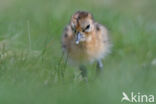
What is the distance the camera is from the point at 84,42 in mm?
7445

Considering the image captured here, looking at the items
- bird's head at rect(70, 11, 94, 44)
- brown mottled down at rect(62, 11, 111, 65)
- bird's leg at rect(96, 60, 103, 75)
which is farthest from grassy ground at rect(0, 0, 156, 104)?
bird's head at rect(70, 11, 94, 44)

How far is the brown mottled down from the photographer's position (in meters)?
7.08

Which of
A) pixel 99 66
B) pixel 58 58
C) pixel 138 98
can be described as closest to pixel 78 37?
pixel 58 58

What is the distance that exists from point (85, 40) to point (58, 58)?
62 centimetres

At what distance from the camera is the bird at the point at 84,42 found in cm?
709

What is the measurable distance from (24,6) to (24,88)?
418 cm

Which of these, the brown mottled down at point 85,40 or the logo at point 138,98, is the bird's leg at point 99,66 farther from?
the logo at point 138,98

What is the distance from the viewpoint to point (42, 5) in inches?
416

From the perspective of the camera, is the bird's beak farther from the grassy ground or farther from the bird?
the grassy ground

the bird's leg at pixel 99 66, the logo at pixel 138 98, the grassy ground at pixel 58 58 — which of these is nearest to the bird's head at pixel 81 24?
the grassy ground at pixel 58 58

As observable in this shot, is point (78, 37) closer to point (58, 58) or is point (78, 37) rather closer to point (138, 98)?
point (58, 58)

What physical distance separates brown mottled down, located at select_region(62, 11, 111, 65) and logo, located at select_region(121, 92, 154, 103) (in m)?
1.16

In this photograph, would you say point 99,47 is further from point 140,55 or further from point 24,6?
point 24,6

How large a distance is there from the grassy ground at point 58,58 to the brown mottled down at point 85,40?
0.19 meters
